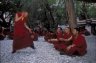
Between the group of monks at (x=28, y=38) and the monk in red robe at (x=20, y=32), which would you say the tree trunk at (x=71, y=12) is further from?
the monk in red robe at (x=20, y=32)

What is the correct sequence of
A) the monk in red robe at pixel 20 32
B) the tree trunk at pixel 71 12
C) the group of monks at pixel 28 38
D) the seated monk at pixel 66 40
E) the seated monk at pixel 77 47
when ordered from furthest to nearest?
the tree trunk at pixel 71 12, the monk in red robe at pixel 20 32, the seated monk at pixel 66 40, the group of monks at pixel 28 38, the seated monk at pixel 77 47

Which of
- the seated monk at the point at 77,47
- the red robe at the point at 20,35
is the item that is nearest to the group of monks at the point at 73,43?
the seated monk at the point at 77,47

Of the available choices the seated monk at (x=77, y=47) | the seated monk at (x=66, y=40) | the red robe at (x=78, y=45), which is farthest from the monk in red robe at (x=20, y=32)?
the red robe at (x=78, y=45)

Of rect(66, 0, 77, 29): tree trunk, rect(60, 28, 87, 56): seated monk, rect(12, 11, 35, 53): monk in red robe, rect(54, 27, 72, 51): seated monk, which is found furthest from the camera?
rect(66, 0, 77, 29): tree trunk

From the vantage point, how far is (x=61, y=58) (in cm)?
1038

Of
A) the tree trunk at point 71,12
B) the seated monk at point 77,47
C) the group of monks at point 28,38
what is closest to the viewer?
the seated monk at point 77,47

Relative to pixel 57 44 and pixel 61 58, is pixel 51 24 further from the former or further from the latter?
pixel 61 58

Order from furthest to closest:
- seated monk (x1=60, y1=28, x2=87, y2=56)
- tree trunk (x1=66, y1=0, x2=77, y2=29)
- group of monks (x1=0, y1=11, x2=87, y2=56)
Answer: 1. tree trunk (x1=66, y1=0, x2=77, y2=29)
2. group of monks (x1=0, y1=11, x2=87, y2=56)
3. seated monk (x1=60, y1=28, x2=87, y2=56)

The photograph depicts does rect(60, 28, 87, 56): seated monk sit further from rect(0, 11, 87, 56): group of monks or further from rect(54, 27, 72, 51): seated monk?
rect(54, 27, 72, 51): seated monk

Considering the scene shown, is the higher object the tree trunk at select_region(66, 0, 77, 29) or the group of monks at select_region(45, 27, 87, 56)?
the group of monks at select_region(45, 27, 87, 56)

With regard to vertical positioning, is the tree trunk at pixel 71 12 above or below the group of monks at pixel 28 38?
below

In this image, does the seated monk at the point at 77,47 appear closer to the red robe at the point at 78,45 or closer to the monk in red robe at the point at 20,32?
the red robe at the point at 78,45

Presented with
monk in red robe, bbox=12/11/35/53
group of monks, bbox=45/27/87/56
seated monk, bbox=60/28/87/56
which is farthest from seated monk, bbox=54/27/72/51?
monk in red robe, bbox=12/11/35/53

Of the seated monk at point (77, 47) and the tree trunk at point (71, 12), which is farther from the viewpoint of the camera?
the tree trunk at point (71, 12)
